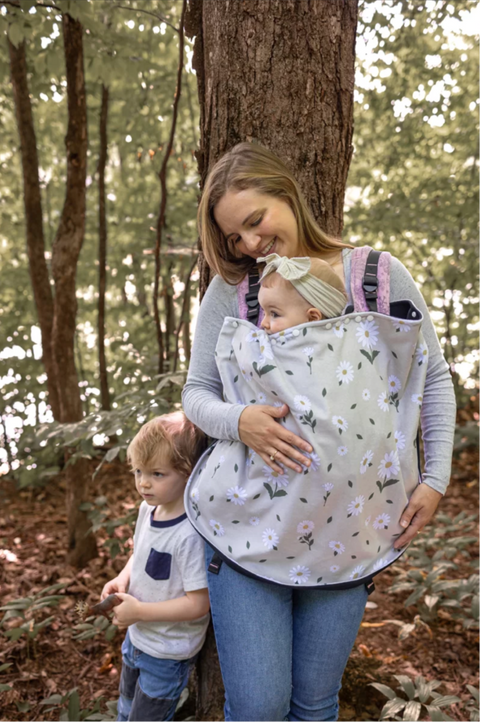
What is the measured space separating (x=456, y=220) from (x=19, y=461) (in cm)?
508

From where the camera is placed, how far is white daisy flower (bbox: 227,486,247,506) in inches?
62.7

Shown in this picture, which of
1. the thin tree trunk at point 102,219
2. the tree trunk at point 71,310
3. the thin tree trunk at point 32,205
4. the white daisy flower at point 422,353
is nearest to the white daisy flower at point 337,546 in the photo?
the white daisy flower at point 422,353

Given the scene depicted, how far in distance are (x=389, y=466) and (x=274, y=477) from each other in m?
0.32

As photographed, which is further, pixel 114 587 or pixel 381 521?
pixel 114 587

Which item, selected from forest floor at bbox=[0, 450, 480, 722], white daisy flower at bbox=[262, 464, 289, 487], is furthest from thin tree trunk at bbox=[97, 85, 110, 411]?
white daisy flower at bbox=[262, 464, 289, 487]

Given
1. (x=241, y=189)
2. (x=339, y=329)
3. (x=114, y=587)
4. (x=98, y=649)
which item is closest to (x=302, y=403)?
(x=339, y=329)

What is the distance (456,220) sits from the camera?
5.62m

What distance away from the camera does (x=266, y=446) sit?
1530 mm

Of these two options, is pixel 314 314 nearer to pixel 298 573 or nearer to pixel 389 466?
pixel 389 466

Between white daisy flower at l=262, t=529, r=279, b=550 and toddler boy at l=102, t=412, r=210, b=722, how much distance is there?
0.39m

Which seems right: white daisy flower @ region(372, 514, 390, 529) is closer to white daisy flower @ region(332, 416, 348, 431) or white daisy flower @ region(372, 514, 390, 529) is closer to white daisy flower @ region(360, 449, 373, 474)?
white daisy flower @ region(360, 449, 373, 474)

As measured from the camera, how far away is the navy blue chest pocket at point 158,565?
6.34 feet

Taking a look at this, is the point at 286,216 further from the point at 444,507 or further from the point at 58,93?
the point at 444,507

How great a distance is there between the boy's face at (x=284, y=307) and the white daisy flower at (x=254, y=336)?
0.11 feet
